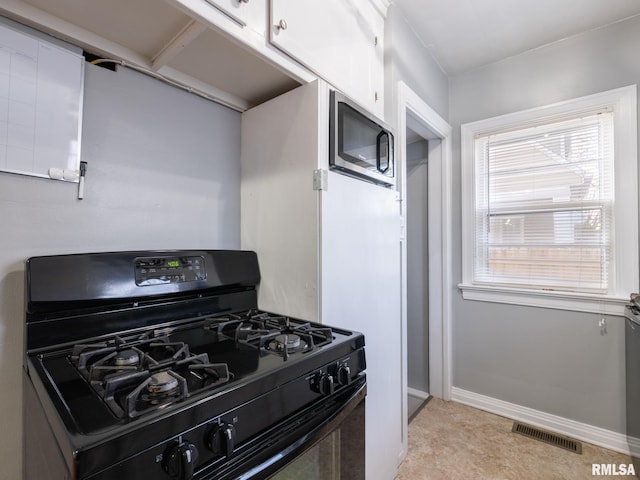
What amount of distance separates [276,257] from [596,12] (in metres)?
2.29

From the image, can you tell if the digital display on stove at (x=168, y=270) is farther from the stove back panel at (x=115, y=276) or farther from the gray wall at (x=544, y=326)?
the gray wall at (x=544, y=326)

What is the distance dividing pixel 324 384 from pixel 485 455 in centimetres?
161

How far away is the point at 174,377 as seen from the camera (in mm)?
632

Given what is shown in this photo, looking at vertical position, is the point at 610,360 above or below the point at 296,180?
below

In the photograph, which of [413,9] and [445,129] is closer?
[413,9]

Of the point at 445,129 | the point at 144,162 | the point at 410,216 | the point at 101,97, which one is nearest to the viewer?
the point at 101,97

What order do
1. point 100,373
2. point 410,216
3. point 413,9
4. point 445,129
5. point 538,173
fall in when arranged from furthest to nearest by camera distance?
point 410,216 → point 445,129 → point 538,173 → point 413,9 → point 100,373

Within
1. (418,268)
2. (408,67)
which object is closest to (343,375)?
(408,67)

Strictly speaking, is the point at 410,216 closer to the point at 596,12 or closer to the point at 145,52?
the point at 596,12

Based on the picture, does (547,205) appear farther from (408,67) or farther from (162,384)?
(162,384)

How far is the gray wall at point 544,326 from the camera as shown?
74.5 inches

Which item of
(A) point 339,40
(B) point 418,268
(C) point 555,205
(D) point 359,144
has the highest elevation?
(A) point 339,40

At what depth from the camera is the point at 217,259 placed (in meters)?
1.23

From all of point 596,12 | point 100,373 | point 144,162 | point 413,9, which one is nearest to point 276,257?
point 144,162
